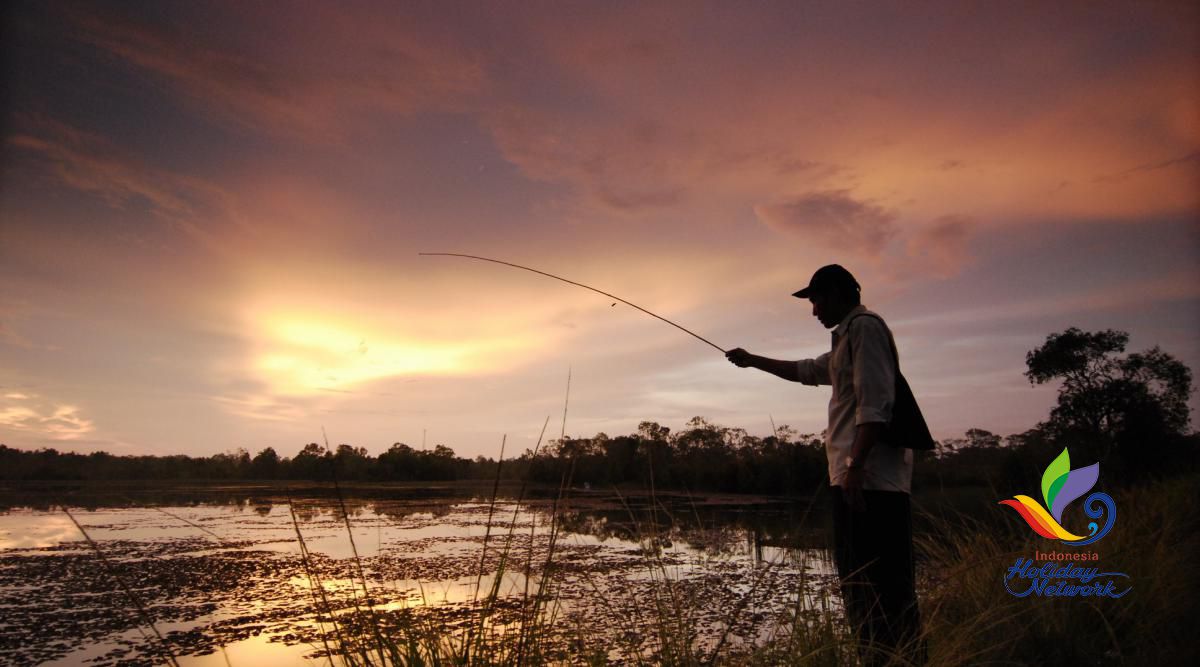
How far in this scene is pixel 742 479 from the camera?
105 feet

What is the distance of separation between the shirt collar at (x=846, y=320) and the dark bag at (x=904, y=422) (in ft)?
Answer: 0.16

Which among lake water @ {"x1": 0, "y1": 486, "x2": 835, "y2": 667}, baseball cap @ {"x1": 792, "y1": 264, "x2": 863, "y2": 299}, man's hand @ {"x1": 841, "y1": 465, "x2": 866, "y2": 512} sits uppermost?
baseball cap @ {"x1": 792, "y1": 264, "x2": 863, "y2": 299}

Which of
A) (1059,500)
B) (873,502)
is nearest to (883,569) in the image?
(873,502)

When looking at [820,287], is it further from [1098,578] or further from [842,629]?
[1098,578]

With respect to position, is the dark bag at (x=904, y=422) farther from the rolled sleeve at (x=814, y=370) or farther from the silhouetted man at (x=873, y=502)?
the rolled sleeve at (x=814, y=370)

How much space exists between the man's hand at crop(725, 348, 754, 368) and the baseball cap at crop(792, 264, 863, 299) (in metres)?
0.67

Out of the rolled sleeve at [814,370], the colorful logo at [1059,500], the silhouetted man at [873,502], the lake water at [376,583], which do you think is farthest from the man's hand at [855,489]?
the colorful logo at [1059,500]

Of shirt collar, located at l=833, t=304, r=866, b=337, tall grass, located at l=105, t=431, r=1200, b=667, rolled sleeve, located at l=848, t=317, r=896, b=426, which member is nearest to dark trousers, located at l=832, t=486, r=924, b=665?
tall grass, located at l=105, t=431, r=1200, b=667

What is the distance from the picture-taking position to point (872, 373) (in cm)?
269

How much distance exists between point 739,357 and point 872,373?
39.9 inches

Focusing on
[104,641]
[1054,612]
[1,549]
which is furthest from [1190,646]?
[1,549]

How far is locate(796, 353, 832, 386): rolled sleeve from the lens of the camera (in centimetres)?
343

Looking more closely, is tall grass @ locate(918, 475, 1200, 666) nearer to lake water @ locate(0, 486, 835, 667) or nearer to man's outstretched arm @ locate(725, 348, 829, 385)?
lake water @ locate(0, 486, 835, 667)

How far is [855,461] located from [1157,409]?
102 ft
